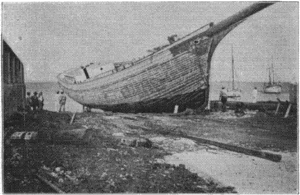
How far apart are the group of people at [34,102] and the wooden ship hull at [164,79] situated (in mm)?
467

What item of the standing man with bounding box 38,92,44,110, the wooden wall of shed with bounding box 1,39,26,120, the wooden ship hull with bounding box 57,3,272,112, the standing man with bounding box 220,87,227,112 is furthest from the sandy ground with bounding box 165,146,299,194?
the wooden wall of shed with bounding box 1,39,26,120

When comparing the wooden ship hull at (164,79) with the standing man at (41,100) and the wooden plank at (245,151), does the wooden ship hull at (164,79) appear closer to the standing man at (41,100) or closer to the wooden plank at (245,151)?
the standing man at (41,100)

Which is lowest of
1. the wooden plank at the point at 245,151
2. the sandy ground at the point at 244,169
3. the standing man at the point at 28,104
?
the sandy ground at the point at 244,169

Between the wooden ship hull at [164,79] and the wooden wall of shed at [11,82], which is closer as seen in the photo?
the wooden wall of shed at [11,82]

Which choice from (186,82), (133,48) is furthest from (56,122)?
(186,82)

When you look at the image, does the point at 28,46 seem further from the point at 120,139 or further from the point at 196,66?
the point at 196,66

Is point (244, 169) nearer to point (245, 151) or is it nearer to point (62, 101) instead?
point (245, 151)

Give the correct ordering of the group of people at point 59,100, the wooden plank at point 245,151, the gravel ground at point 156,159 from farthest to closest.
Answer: the group of people at point 59,100 < the wooden plank at point 245,151 < the gravel ground at point 156,159

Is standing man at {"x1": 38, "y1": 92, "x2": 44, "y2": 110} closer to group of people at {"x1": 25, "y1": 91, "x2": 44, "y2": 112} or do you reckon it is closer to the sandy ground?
group of people at {"x1": 25, "y1": 91, "x2": 44, "y2": 112}

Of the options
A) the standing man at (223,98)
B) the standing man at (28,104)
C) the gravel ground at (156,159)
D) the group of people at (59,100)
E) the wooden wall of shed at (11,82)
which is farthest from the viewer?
the standing man at (223,98)

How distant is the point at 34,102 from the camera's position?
18.0 feet

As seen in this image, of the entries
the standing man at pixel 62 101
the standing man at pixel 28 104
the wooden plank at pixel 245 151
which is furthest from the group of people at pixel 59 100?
the wooden plank at pixel 245 151

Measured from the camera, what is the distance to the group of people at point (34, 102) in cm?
543

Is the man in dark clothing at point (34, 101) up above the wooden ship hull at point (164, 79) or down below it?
below
